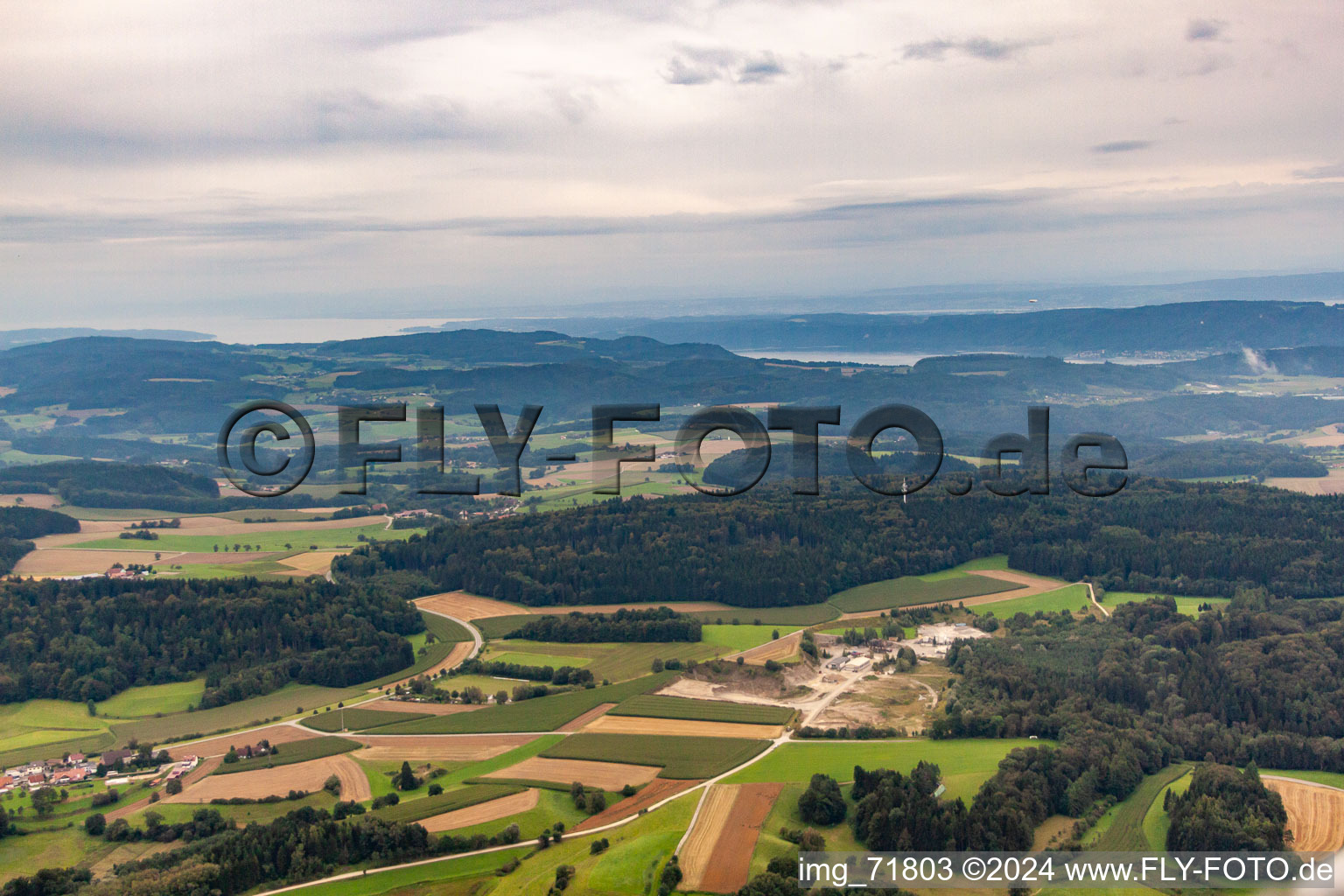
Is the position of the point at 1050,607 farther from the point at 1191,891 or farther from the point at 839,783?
the point at 1191,891

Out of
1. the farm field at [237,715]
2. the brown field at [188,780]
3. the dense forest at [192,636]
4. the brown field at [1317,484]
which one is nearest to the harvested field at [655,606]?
the dense forest at [192,636]

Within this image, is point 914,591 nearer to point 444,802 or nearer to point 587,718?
point 587,718

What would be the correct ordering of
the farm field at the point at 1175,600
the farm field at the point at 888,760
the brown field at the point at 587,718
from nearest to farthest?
the farm field at the point at 888,760
the brown field at the point at 587,718
the farm field at the point at 1175,600

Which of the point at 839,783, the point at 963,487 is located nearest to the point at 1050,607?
the point at 963,487

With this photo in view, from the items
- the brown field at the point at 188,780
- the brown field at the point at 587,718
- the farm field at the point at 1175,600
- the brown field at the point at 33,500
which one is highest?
the brown field at the point at 33,500

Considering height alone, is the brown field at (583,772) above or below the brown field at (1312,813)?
below

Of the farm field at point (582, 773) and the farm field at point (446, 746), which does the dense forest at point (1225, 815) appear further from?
the farm field at point (446, 746)

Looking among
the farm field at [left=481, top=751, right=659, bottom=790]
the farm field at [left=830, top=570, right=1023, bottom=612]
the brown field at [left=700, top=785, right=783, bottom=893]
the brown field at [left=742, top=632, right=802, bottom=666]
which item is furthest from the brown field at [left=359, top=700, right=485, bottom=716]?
the farm field at [left=830, top=570, right=1023, bottom=612]
